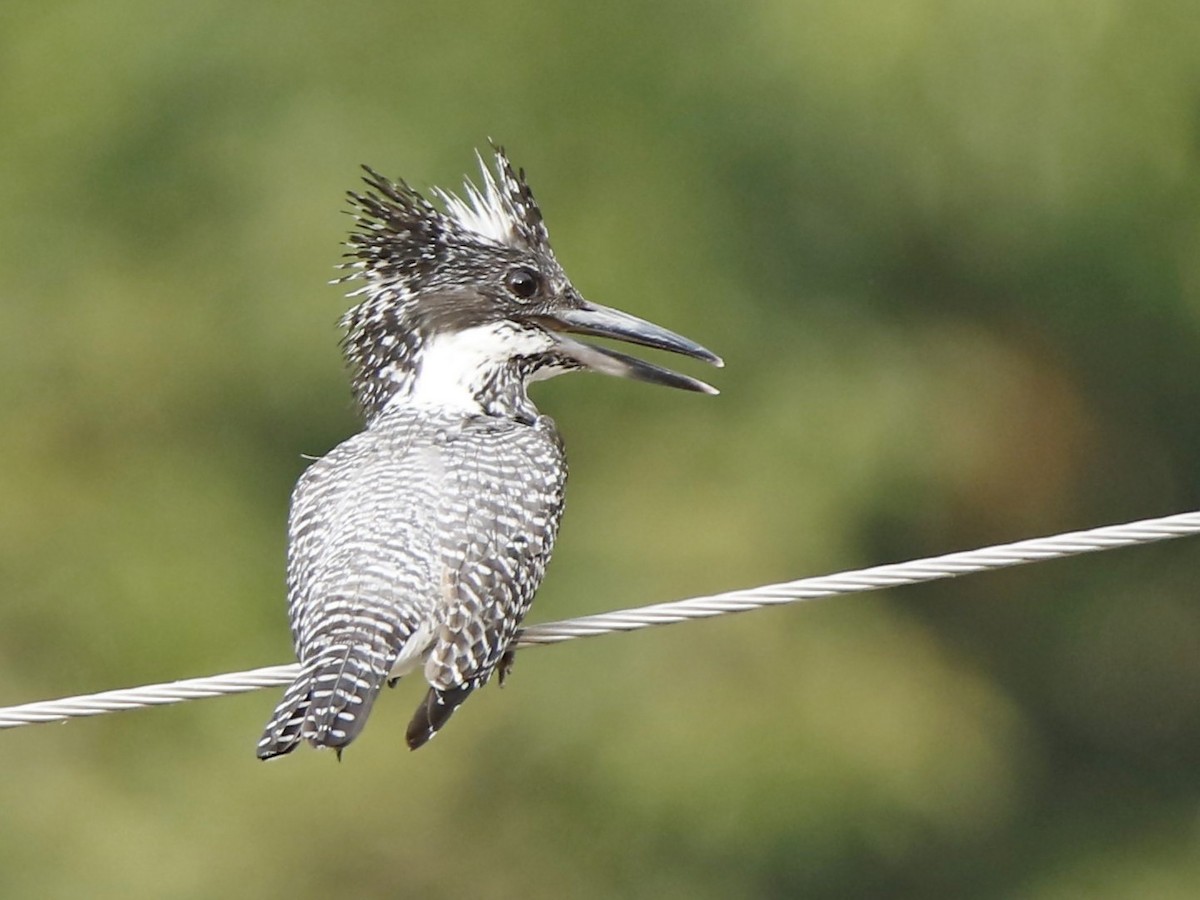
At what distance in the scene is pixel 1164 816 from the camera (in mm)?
9484

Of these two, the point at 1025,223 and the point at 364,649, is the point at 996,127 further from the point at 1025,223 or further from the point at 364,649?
the point at 364,649

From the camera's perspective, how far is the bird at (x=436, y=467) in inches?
147

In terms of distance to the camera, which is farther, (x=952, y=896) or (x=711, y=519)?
(x=952, y=896)

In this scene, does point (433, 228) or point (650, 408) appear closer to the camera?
point (433, 228)

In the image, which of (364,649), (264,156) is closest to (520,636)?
(364,649)

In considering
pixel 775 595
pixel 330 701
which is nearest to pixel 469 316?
pixel 330 701

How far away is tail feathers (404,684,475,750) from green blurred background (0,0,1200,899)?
423 cm

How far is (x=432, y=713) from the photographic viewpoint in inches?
150

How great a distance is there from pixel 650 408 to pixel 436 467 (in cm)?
495

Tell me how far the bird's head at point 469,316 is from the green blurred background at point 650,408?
10.9 feet

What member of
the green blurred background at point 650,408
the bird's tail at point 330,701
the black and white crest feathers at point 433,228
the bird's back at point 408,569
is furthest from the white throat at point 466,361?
the green blurred background at point 650,408

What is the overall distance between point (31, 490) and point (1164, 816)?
15.6 feet

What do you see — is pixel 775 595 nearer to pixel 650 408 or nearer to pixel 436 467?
pixel 436 467

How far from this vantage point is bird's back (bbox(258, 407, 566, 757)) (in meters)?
3.65
